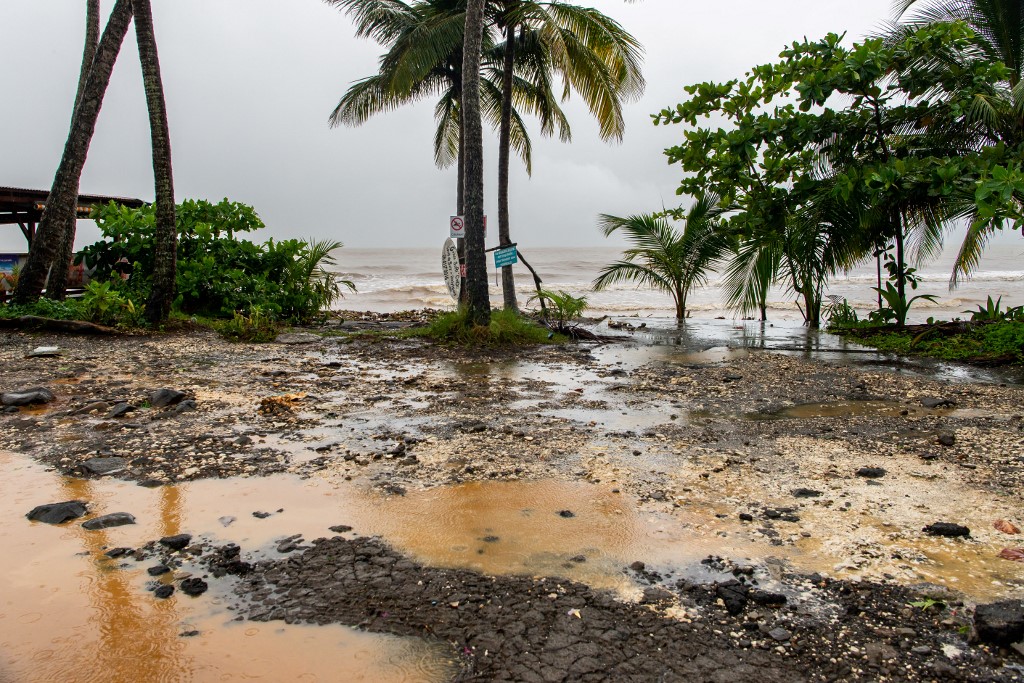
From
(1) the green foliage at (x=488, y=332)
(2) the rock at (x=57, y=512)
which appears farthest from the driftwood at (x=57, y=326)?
(2) the rock at (x=57, y=512)

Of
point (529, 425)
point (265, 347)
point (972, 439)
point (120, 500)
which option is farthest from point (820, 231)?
point (120, 500)

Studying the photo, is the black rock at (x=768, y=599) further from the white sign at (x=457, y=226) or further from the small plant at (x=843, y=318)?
the small plant at (x=843, y=318)

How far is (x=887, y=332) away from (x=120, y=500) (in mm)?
10019

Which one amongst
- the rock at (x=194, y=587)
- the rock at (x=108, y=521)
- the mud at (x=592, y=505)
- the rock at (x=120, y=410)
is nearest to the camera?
the mud at (x=592, y=505)

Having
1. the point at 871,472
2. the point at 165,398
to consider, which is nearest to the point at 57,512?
the point at 165,398

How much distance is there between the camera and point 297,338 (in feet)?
→ 33.7

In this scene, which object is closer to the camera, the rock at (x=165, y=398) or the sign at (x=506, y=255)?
the rock at (x=165, y=398)

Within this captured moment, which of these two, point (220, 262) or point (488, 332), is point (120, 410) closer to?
point (488, 332)

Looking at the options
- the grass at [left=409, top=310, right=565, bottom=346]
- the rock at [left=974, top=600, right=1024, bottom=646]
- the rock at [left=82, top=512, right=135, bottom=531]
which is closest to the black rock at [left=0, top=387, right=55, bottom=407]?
the rock at [left=82, top=512, right=135, bottom=531]

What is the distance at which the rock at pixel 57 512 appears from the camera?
11.1ft

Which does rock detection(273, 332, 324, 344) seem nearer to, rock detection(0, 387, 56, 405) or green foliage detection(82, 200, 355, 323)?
green foliage detection(82, 200, 355, 323)

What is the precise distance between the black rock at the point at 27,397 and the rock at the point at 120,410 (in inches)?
30.9

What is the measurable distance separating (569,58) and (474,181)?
5538 millimetres

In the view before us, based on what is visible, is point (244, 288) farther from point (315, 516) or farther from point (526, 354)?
point (315, 516)
